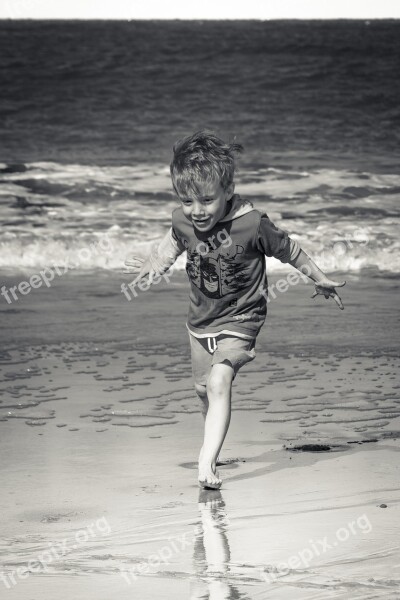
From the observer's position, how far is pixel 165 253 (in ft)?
13.3

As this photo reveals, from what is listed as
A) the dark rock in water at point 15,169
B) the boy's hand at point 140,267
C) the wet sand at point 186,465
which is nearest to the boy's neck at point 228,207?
the boy's hand at point 140,267

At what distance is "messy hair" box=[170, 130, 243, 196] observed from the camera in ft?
12.0

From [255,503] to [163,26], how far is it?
4706 cm

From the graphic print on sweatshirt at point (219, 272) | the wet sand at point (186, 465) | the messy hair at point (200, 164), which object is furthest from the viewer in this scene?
the graphic print on sweatshirt at point (219, 272)

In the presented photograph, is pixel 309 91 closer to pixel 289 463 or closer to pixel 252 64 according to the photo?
pixel 252 64

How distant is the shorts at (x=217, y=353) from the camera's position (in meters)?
3.80

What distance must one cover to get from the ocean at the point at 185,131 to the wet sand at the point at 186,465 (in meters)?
2.80

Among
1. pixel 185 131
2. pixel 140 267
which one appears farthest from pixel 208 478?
pixel 185 131

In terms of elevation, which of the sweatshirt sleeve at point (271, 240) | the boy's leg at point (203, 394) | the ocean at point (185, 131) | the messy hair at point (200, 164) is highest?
the messy hair at point (200, 164)

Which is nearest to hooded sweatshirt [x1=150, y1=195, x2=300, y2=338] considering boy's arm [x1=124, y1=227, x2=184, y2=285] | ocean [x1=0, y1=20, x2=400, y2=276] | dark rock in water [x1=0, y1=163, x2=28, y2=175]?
boy's arm [x1=124, y1=227, x2=184, y2=285]

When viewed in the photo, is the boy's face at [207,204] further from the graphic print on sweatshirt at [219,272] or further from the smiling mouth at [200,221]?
the graphic print on sweatshirt at [219,272]

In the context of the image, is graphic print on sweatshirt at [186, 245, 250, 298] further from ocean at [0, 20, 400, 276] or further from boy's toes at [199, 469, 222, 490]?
ocean at [0, 20, 400, 276]

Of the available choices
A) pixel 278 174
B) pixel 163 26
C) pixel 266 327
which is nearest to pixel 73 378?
pixel 266 327

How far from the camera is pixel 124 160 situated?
19531mm
